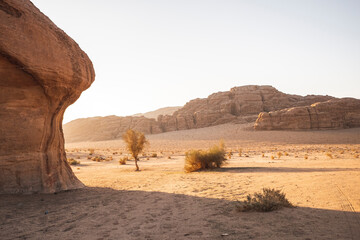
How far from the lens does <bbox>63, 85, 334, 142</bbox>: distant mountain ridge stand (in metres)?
→ 70.5

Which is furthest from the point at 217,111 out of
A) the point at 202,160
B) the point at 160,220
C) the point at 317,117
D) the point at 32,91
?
the point at 160,220

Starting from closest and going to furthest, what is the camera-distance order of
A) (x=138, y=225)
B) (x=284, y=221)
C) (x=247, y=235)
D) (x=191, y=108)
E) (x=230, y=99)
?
(x=247, y=235)
(x=284, y=221)
(x=138, y=225)
(x=230, y=99)
(x=191, y=108)

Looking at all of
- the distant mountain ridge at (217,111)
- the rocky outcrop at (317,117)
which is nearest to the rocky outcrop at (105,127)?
the distant mountain ridge at (217,111)

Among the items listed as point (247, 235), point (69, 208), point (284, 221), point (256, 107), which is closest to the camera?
point (247, 235)

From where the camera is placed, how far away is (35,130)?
7.89 metres

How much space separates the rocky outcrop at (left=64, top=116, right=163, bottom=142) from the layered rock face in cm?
6375

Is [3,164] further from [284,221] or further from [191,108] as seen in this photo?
[191,108]

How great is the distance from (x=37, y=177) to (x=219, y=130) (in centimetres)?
5580

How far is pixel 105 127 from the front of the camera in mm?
82375

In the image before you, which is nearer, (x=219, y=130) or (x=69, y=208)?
(x=69, y=208)

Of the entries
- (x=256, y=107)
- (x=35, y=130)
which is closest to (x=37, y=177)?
(x=35, y=130)

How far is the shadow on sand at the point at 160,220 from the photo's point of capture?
4141 mm

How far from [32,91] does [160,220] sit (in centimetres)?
595

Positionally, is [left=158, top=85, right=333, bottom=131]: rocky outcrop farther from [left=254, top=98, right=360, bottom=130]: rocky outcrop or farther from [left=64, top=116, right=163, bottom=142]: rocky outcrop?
[left=254, top=98, right=360, bottom=130]: rocky outcrop
